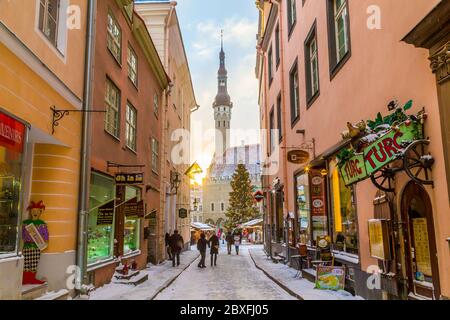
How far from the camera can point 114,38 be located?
1326 cm

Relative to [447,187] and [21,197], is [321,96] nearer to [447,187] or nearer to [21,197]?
[447,187]

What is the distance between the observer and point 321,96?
1206cm

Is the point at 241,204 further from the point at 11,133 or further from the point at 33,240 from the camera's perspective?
the point at 11,133

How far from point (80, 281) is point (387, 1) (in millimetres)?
8785

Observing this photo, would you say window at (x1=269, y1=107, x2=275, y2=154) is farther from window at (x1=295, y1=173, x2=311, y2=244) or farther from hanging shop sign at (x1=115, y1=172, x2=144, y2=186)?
hanging shop sign at (x1=115, y1=172, x2=144, y2=186)

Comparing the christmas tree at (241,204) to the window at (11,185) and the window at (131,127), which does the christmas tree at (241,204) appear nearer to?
the window at (131,127)

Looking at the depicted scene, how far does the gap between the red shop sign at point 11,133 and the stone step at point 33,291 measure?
2.64 metres

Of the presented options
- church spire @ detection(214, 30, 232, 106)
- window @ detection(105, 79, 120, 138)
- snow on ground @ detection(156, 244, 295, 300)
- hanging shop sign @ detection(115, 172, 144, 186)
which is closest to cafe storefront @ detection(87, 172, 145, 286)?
hanging shop sign @ detection(115, 172, 144, 186)

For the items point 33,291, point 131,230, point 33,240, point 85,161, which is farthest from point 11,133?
point 131,230

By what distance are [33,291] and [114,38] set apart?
8565 mm

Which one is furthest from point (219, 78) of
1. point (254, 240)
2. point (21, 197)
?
point (21, 197)

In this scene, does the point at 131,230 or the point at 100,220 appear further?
the point at 131,230

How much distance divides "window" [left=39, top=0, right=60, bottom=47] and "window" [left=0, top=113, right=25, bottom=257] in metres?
2.48
